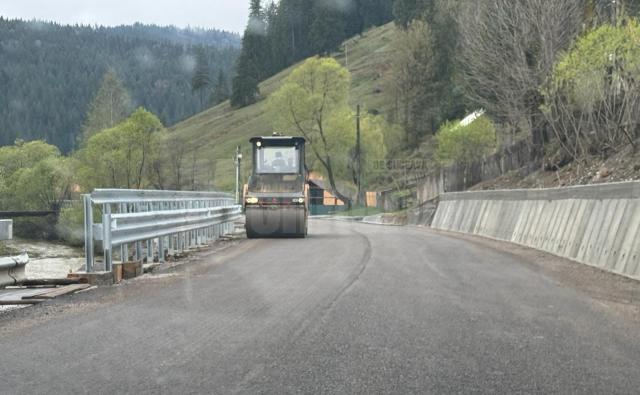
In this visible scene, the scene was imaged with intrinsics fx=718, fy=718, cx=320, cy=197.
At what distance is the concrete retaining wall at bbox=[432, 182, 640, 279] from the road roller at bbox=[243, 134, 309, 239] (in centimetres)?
600

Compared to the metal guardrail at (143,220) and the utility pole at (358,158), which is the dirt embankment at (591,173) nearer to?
the metal guardrail at (143,220)

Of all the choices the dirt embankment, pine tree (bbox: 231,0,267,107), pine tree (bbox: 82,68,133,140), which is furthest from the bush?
pine tree (bbox: 231,0,267,107)

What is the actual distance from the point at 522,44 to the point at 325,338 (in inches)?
1065

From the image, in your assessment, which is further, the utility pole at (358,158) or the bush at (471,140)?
the utility pole at (358,158)

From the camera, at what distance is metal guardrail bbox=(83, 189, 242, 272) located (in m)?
10.1

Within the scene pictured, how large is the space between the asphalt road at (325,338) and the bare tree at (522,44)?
20577 mm

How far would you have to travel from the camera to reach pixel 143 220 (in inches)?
466

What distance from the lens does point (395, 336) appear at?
19.8ft

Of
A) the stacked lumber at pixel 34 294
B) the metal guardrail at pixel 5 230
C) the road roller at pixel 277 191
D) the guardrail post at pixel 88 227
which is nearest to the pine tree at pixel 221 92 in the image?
the road roller at pixel 277 191

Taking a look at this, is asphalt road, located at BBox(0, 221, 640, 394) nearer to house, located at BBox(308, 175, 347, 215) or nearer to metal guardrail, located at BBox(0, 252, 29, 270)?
metal guardrail, located at BBox(0, 252, 29, 270)

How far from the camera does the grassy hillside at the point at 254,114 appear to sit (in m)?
133

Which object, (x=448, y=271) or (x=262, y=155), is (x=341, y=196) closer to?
(x=262, y=155)

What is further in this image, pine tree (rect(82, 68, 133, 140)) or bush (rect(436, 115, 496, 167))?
pine tree (rect(82, 68, 133, 140))

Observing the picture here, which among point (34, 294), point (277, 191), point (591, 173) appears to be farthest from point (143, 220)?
point (591, 173)
